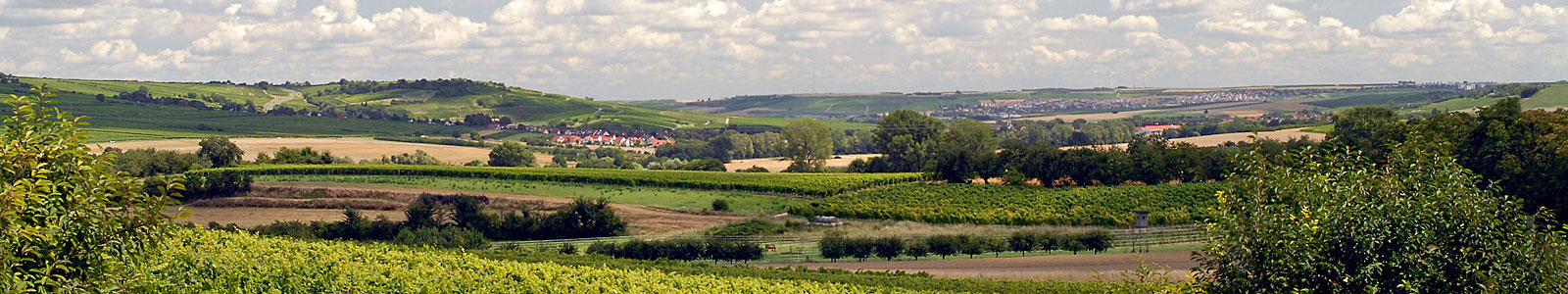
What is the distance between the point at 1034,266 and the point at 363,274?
3451 centimetres

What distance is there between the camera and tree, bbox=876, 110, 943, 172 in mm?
115981

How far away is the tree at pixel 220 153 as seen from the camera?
94812mm

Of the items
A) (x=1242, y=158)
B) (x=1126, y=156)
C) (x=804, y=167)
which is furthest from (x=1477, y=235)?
(x=804, y=167)

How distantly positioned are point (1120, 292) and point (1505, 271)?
628 centimetres

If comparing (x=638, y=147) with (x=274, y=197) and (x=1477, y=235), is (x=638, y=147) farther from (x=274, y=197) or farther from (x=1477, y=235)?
(x=1477, y=235)

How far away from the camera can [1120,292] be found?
20.5m

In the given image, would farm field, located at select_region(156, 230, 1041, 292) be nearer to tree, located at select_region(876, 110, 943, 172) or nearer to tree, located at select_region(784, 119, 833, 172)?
tree, located at select_region(876, 110, 943, 172)

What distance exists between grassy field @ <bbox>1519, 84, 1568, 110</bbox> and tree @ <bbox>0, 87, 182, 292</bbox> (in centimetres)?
14921

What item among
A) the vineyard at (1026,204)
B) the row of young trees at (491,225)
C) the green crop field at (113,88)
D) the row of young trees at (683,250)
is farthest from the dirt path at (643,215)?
the green crop field at (113,88)

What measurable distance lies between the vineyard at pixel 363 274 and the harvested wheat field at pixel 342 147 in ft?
284

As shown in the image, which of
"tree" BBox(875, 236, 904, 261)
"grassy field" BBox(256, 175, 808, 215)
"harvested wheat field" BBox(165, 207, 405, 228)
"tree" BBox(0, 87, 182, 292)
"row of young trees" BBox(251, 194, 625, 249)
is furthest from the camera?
"grassy field" BBox(256, 175, 808, 215)

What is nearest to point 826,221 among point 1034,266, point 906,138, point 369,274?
point 1034,266

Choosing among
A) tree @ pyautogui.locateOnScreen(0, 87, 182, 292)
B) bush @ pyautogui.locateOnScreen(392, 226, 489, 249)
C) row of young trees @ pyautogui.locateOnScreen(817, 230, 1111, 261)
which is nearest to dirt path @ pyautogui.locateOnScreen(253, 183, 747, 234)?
bush @ pyautogui.locateOnScreen(392, 226, 489, 249)

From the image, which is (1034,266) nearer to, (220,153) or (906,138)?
(906,138)
